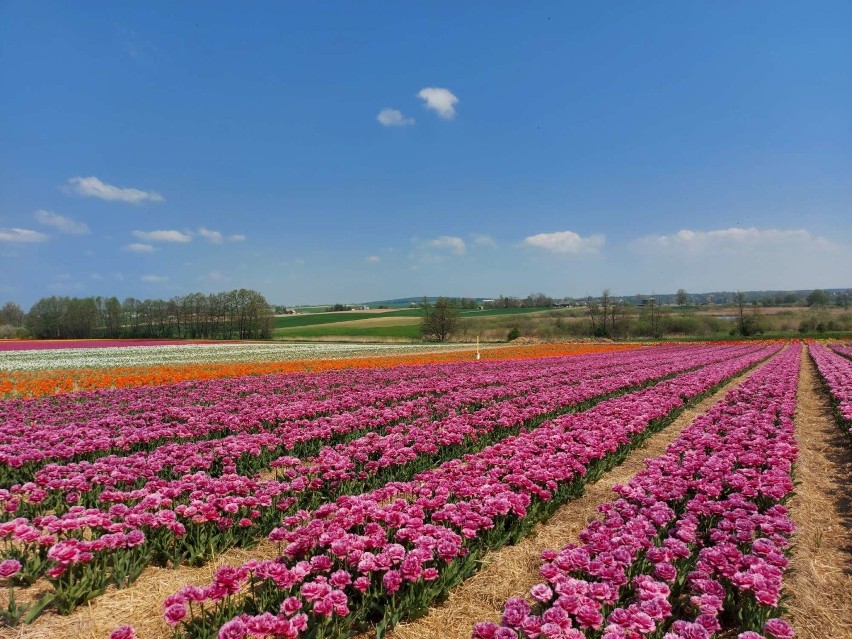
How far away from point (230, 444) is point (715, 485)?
708 cm

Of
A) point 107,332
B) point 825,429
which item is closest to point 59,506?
→ point 825,429

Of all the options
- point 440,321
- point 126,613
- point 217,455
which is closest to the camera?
point 126,613

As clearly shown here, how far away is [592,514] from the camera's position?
247 inches

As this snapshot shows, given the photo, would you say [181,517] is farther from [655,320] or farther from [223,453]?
[655,320]

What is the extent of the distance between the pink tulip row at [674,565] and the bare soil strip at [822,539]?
334mm

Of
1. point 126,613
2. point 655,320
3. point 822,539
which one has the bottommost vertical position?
point 822,539

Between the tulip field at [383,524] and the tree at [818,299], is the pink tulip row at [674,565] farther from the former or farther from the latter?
the tree at [818,299]

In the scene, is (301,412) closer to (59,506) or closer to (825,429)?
(59,506)

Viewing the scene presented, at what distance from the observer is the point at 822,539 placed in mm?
5539

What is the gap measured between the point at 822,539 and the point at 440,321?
68.7 meters

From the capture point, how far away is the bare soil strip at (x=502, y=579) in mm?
3918

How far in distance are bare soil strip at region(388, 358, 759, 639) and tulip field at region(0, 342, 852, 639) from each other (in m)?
0.11

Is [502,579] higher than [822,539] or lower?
higher

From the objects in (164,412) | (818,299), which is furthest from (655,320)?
(164,412)
